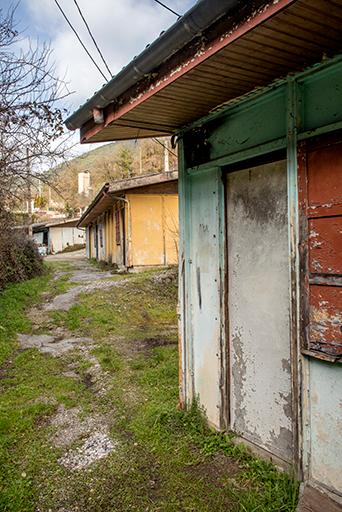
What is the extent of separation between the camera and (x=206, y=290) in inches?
127

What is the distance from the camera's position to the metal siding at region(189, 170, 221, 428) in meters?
3.08

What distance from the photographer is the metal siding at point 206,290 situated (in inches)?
121

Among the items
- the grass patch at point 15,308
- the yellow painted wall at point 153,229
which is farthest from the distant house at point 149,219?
the grass patch at point 15,308

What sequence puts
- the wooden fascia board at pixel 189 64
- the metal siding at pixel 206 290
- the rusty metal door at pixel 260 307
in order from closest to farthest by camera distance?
the wooden fascia board at pixel 189 64 < the rusty metal door at pixel 260 307 < the metal siding at pixel 206 290

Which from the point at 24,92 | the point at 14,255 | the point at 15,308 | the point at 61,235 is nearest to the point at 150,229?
the point at 14,255

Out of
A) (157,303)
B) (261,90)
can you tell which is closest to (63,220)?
(157,303)

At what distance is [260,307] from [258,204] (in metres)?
0.77

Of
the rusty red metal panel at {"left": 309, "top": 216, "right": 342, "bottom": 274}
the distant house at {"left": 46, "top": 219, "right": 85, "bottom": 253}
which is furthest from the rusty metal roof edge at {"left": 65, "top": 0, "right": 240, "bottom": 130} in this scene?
the distant house at {"left": 46, "top": 219, "right": 85, "bottom": 253}

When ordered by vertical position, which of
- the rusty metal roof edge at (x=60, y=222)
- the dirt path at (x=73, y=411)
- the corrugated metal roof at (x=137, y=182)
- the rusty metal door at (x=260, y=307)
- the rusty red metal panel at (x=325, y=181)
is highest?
the rusty metal roof edge at (x=60, y=222)

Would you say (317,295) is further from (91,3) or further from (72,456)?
(91,3)

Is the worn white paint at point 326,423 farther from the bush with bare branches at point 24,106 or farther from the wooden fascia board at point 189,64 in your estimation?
the bush with bare branches at point 24,106

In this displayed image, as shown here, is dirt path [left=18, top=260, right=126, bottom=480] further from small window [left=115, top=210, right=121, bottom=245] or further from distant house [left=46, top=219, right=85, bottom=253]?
distant house [left=46, top=219, right=85, bottom=253]

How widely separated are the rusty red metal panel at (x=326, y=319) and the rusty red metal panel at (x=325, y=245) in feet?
0.39

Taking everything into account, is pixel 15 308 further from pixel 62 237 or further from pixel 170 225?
pixel 62 237
